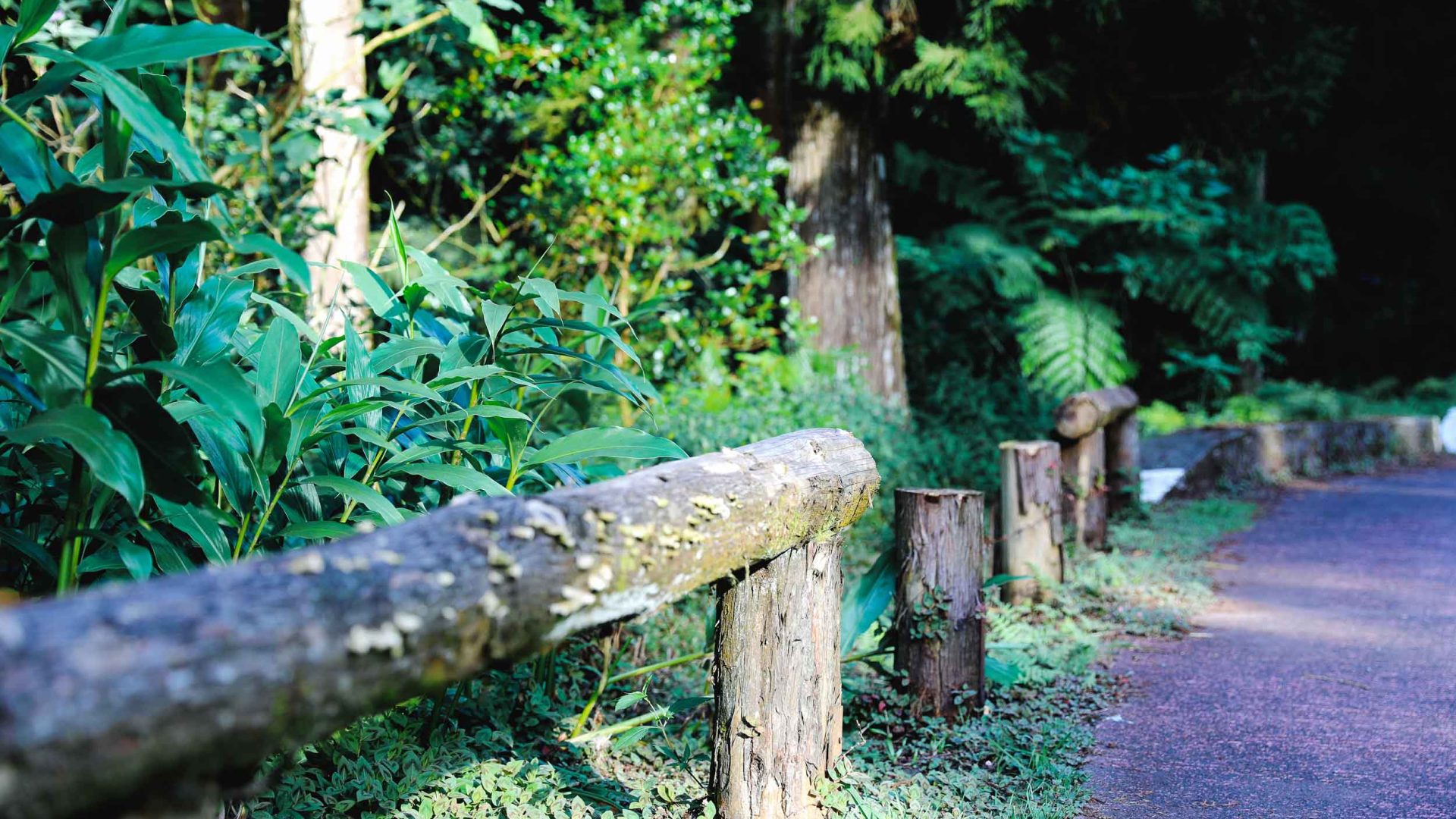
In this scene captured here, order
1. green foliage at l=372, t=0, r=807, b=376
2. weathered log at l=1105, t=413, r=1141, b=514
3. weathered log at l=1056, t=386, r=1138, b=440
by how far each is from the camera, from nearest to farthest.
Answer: weathered log at l=1056, t=386, r=1138, b=440 → weathered log at l=1105, t=413, r=1141, b=514 → green foliage at l=372, t=0, r=807, b=376

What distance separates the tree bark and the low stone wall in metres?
2.33

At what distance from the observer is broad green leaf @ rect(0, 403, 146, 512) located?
1488mm

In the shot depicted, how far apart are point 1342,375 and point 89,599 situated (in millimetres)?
17997


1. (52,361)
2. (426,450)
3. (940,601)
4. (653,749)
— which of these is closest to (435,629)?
(52,361)

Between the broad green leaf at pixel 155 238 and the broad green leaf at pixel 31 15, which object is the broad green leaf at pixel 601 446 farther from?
the broad green leaf at pixel 31 15

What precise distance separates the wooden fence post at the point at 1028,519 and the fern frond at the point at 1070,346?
3909mm

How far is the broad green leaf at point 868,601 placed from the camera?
131 inches

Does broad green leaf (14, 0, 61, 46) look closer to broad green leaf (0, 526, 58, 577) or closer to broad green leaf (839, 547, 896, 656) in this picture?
broad green leaf (0, 526, 58, 577)

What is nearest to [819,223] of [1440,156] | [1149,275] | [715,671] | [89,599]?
[1149,275]

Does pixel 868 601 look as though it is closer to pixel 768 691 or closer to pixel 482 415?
pixel 768 691

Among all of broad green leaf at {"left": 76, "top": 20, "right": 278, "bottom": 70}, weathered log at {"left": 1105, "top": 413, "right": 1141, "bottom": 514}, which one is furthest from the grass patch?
weathered log at {"left": 1105, "top": 413, "right": 1141, "bottom": 514}

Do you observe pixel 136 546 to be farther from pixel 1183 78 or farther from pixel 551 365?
pixel 1183 78

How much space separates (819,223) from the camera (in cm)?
755

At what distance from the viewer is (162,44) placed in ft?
5.57
